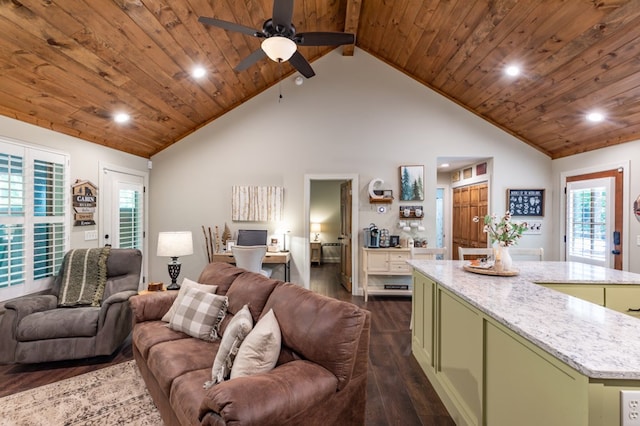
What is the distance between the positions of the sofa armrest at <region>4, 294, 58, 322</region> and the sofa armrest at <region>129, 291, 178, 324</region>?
0.95 metres

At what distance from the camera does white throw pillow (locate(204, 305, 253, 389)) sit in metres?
1.58

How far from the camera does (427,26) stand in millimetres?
3682

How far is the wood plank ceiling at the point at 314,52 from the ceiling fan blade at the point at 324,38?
47.0 inches

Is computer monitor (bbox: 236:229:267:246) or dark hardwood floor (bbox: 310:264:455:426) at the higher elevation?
computer monitor (bbox: 236:229:267:246)

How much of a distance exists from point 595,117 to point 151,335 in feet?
17.2

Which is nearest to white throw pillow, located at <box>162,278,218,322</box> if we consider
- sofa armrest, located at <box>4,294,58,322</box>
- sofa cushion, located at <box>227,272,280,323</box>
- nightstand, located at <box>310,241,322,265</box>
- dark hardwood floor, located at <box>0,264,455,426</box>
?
sofa cushion, located at <box>227,272,280,323</box>

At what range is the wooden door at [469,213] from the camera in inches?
213

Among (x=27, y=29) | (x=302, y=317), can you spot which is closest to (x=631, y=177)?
(x=302, y=317)

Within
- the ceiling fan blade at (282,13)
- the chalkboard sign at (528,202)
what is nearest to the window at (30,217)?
the ceiling fan blade at (282,13)

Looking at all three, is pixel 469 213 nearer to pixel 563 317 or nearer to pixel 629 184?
Result: pixel 629 184

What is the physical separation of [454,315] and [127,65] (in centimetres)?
384

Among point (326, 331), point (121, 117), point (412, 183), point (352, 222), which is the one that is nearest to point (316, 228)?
point (352, 222)

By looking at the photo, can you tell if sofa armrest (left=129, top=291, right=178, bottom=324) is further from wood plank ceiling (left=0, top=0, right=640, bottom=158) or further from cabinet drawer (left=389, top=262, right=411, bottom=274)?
cabinet drawer (left=389, top=262, right=411, bottom=274)

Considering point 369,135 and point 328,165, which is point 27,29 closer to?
point 328,165
